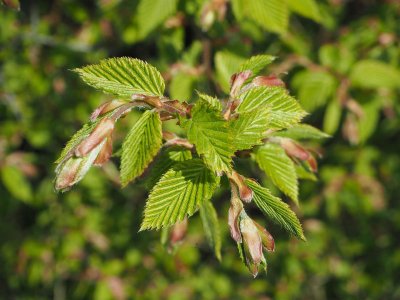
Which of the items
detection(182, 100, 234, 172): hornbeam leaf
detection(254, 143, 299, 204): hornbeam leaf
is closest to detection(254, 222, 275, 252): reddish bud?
detection(182, 100, 234, 172): hornbeam leaf

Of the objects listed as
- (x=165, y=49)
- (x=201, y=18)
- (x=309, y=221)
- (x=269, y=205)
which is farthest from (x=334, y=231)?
(x=269, y=205)

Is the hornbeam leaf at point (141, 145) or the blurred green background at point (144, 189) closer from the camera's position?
the hornbeam leaf at point (141, 145)

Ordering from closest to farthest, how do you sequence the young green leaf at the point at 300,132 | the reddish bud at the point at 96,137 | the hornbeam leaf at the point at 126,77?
the reddish bud at the point at 96,137, the hornbeam leaf at the point at 126,77, the young green leaf at the point at 300,132

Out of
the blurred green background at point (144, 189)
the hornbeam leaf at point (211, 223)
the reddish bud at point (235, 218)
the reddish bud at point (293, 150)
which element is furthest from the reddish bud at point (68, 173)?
the blurred green background at point (144, 189)

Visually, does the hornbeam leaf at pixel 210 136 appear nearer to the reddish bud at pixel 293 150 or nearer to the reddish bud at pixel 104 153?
the reddish bud at pixel 104 153

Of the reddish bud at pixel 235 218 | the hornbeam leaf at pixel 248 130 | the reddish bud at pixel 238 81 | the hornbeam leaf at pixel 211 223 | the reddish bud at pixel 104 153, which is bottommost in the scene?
the hornbeam leaf at pixel 211 223

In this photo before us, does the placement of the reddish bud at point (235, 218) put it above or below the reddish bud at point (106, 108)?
below

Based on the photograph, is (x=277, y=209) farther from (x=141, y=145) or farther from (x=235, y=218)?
(x=141, y=145)

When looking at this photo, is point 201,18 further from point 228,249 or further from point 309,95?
point 228,249
